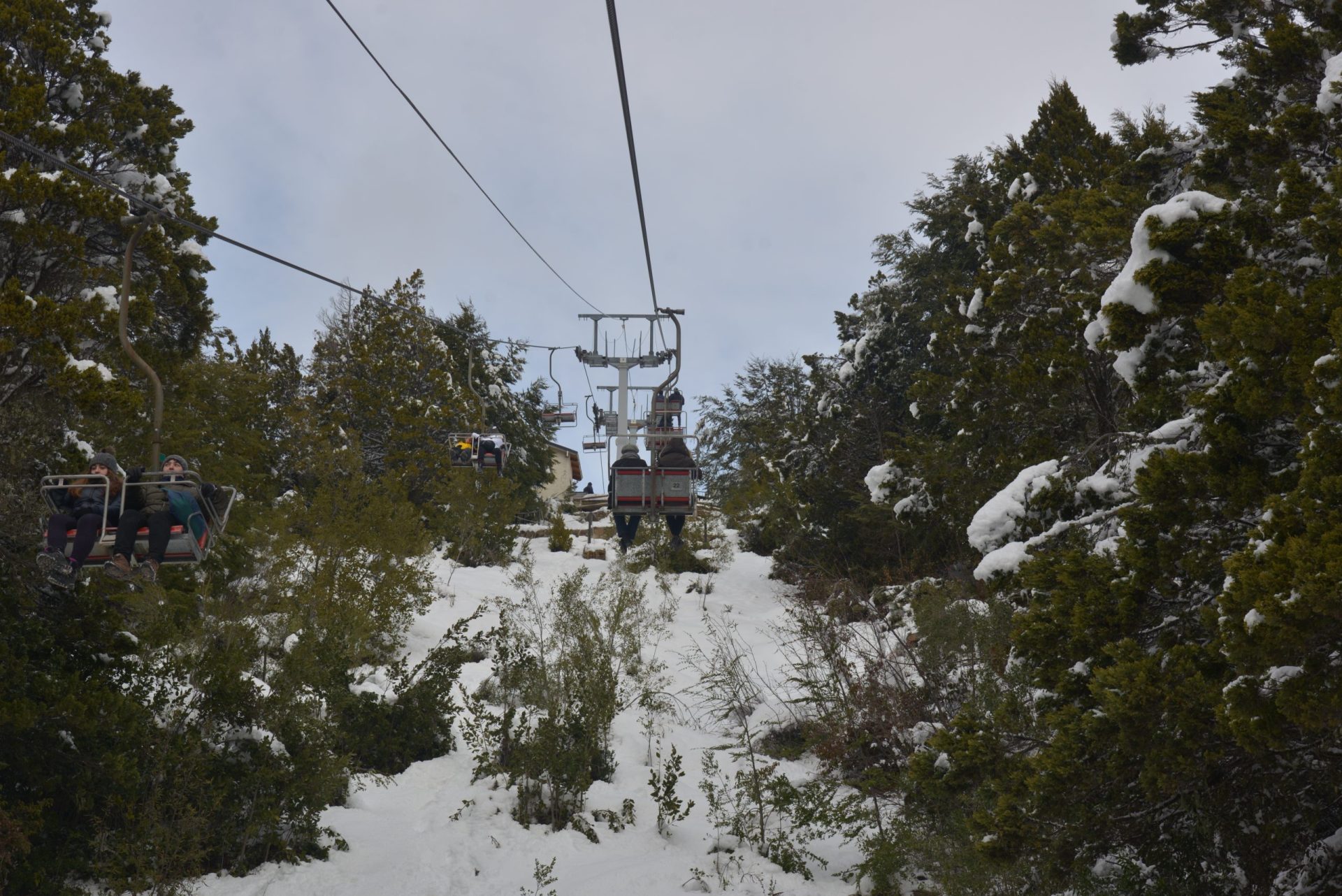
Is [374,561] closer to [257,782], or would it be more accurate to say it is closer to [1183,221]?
[257,782]

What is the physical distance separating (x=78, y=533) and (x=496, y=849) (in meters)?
6.96

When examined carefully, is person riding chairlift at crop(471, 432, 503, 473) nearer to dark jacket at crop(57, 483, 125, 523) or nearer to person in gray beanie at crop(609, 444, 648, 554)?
person in gray beanie at crop(609, 444, 648, 554)

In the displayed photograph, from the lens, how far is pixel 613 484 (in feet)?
54.2

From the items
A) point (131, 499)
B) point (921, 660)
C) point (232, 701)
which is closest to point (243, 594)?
point (232, 701)

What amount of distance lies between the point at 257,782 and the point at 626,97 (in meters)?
8.39

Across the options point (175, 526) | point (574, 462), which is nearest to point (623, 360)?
point (175, 526)

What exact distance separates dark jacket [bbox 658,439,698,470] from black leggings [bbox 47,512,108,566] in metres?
9.72

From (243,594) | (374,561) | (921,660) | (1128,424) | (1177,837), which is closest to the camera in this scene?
(1177,837)

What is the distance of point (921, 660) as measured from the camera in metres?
12.7

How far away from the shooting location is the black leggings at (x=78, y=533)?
27.4ft

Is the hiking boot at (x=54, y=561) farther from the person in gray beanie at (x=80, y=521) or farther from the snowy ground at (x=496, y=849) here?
the snowy ground at (x=496, y=849)

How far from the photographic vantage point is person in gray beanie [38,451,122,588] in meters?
8.34

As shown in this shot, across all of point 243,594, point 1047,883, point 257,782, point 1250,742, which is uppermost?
point 243,594

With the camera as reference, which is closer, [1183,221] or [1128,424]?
[1183,221]
